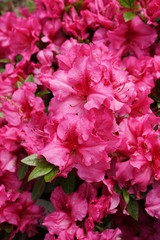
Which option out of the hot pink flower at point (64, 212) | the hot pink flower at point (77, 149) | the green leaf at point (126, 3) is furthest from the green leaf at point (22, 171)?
the green leaf at point (126, 3)

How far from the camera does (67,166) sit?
1.21 metres

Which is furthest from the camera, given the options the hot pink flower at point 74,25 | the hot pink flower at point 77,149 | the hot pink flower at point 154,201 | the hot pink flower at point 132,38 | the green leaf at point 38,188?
the hot pink flower at point 74,25

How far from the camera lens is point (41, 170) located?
4.03 feet

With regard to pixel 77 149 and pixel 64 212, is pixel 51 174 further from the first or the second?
pixel 64 212

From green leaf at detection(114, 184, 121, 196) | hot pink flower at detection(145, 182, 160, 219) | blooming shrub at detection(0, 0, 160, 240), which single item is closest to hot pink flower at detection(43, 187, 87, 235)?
blooming shrub at detection(0, 0, 160, 240)

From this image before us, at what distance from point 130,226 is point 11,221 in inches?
19.4

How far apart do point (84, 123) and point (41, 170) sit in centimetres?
21

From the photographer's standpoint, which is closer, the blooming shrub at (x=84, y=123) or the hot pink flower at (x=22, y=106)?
the blooming shrub at (x=84, y=123)

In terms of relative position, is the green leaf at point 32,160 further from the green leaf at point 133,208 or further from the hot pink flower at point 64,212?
the green leaf at point 133,208

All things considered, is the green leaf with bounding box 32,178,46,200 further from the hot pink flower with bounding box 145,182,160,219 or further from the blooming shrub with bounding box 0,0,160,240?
the hot pink flower with bounding box 145,182,160,219

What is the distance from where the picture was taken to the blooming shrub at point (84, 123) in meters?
1.23

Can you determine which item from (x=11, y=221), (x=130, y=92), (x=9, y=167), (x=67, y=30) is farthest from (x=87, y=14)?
(x=11, y=221)

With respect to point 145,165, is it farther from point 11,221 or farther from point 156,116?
point 11,221

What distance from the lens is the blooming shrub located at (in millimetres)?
1226
